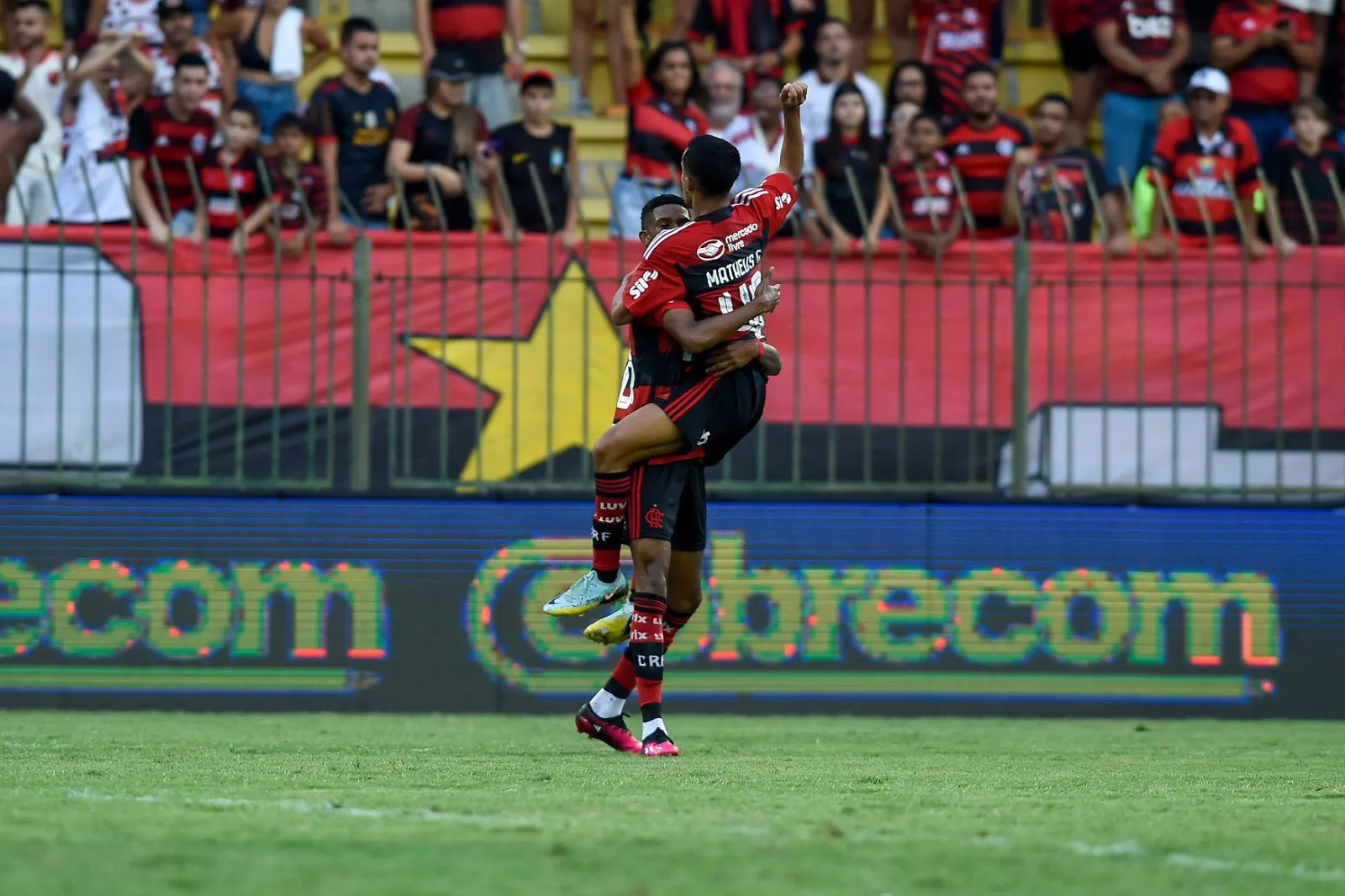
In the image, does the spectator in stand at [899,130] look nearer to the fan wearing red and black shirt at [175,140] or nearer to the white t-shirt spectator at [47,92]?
the fan wearing red and black shirt at [175,140]

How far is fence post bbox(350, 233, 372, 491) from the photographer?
10898 millimetres

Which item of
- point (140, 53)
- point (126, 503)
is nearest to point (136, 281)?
point (126, 503)

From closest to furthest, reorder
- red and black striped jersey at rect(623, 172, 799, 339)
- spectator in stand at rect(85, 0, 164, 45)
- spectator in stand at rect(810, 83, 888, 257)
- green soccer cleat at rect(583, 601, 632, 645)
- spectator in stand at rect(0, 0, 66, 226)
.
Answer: red and black striped jersey at rect(623, 172, 799, 339)
green soccer cleat at rect(583, 601, 632, 645)
spectator in stand at rect(810, 83, 888, 257)
spectator in stand at rect(0, 0, 66, 226)
spectator in stand at rect(85, 0, 164, 45)

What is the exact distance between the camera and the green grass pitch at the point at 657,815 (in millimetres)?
4453

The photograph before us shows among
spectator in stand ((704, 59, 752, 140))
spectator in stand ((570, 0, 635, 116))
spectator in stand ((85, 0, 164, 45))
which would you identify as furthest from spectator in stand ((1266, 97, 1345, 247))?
spectator in stand ((85, 0, 164, 45))

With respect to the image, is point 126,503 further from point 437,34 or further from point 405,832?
point 405,832

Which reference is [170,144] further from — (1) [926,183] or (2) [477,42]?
(1) [926,183]

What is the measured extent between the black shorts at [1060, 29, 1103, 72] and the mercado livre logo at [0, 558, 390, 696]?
712 centimetres

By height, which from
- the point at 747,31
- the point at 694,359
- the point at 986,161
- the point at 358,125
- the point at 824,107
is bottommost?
the point at 694,359

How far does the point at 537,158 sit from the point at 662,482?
5524 millimetres

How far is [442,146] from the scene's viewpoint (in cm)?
1295

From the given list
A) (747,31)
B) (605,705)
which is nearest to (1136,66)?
(747,31)

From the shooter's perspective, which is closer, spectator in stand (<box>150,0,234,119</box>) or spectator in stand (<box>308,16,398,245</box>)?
spectator in stand (<box>308,16,398,245</box>)

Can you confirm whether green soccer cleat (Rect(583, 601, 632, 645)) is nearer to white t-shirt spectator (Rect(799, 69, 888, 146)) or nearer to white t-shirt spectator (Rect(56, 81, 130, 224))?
white t-shirt spectator (Rect(56, 81, 130, 224))
